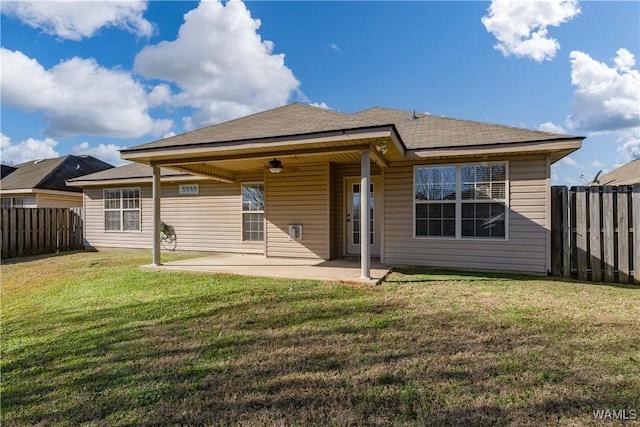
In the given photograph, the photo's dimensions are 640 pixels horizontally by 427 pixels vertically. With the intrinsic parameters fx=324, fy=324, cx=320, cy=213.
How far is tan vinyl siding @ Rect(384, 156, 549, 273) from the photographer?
6.50 metres

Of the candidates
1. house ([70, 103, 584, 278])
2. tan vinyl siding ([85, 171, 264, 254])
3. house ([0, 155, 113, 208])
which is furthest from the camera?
house ([0, 155, 113, 208])

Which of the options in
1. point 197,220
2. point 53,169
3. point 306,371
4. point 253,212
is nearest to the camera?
point 306,371

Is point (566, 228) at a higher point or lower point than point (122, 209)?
lower

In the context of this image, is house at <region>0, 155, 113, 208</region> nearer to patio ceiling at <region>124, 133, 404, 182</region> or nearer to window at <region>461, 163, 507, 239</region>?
patio ceiling at <region>124, 133, 404, 182</region>

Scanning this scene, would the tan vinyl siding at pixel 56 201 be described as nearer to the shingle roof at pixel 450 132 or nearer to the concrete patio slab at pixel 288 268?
the concrete patio slab at pixel 288 268

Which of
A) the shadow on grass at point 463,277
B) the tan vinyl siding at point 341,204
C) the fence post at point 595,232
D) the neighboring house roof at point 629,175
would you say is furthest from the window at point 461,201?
the neighboring house roof at point 629,175

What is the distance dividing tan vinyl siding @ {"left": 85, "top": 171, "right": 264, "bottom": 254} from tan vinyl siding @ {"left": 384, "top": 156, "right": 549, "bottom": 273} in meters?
4.09

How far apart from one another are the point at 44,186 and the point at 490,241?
18.0 m

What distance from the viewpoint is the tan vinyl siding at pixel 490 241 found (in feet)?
21.3

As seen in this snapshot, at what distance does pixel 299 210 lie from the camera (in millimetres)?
8625

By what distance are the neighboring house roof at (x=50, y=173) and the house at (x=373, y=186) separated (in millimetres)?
9953

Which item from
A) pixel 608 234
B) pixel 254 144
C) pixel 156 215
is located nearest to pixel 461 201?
pixel 608 234

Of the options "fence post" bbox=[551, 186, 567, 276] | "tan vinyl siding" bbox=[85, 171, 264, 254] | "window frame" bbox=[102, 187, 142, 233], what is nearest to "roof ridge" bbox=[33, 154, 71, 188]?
"tan vinyl siding" bbox=[85, 171, 264, 254]

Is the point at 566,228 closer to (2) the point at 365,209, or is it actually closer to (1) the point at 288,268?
(2) the point at 365,209
